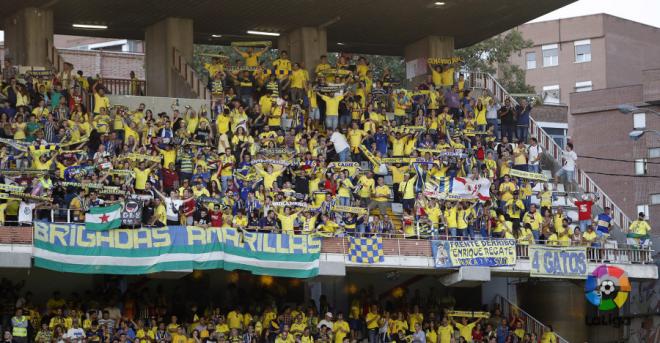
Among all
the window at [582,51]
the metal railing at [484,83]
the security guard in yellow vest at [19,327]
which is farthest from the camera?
the window at [582,51]

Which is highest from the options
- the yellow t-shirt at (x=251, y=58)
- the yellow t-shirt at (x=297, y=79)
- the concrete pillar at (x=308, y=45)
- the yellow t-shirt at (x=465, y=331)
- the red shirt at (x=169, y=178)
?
the concrete pillar at (x=308, y=45)

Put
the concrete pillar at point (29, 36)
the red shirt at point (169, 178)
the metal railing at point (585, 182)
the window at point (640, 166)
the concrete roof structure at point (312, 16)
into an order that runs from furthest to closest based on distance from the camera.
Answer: the window at point (640, 166), the metal railing at point (585, 182), the concrete roof structure at point (312, 16), the concrete pillar at point (29, 36), the red shirt at point (169, 178)

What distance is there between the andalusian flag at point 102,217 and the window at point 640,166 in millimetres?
32111

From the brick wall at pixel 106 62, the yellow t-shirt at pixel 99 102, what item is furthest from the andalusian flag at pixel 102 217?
the brick wall at pixel 106 62

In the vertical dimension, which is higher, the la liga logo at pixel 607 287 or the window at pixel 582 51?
the window at pixel 582 51

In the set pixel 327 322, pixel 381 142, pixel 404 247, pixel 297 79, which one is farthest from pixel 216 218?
pixel 297 79

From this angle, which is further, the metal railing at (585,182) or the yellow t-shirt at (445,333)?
the metal railing at (585,182)

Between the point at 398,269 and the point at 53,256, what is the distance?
344 inches

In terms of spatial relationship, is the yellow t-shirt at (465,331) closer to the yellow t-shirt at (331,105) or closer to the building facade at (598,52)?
the yellow t-shirt at (331,105)

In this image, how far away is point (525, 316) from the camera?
125 ft

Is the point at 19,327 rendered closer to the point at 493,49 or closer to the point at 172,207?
the point at 172,207

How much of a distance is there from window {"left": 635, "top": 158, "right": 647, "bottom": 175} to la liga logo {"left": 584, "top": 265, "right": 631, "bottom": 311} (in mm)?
21237

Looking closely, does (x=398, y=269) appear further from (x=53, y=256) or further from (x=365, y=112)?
(x=53, y=256)

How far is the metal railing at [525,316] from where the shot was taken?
37.4m
